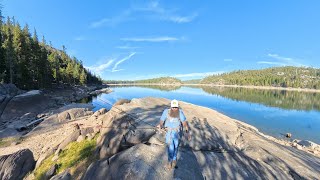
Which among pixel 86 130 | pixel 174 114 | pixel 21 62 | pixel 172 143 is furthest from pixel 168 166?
pixel 21 62

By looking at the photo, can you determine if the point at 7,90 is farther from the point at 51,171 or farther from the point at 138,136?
the point at 138,136

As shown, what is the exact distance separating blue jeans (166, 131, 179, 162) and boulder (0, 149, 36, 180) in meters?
10.6

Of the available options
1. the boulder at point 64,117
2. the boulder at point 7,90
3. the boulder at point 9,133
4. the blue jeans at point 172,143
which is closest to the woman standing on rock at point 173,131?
the blue jeans at point 172,143

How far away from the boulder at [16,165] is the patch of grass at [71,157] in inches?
31.3

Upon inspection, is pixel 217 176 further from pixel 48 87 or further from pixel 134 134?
pixel 48 87

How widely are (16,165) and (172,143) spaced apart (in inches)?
436

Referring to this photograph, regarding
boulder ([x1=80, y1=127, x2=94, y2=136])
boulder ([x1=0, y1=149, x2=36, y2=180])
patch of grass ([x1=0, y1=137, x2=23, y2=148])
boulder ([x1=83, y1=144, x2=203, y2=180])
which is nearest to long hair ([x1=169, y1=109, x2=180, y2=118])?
boulder ([x1=83, y1=144, x2=203, y2=180])

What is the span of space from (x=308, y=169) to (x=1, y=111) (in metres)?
42.9

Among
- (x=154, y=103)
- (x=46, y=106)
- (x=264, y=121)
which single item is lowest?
(x=264, y=121)

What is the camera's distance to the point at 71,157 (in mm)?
16812

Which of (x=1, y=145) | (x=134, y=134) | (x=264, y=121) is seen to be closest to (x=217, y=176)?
(x=134, y=134)

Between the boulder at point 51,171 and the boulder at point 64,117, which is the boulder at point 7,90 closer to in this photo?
the boulder at point 64,117

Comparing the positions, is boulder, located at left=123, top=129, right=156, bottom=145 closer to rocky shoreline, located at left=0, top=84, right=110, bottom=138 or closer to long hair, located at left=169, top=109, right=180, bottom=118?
long hair, located at left=169, top=109, right=180, bottom=118

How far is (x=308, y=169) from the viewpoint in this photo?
13.8 meters
